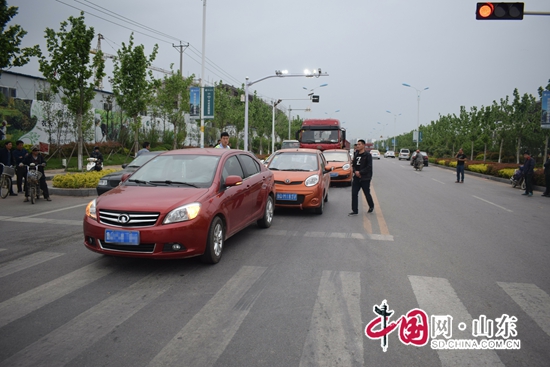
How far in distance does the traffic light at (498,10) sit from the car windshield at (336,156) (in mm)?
8683

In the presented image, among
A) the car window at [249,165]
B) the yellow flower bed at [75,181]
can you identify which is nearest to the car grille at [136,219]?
the car window at [249,165]

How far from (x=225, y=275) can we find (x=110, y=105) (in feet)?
109

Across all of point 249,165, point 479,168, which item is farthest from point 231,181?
point 479,168

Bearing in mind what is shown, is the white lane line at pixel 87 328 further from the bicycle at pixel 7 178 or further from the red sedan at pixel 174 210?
the bicycle at pixel 7 178

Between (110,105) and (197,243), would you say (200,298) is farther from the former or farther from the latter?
(110,105)

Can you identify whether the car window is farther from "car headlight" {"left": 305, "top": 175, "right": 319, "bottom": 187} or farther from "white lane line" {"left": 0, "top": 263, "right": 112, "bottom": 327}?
"white lane line" {"left": 0, "top": 263, "right": 112, "bottom": 327}

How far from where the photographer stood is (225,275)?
523 cm

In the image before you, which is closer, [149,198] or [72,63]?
[149,198]

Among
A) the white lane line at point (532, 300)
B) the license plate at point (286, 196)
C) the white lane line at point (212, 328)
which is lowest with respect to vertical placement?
the white lane line at point (212, 328)

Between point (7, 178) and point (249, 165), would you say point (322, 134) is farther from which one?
point (249, 165)

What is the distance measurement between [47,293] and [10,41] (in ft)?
48.1

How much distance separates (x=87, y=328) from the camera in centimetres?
368

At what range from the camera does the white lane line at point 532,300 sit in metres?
4.05

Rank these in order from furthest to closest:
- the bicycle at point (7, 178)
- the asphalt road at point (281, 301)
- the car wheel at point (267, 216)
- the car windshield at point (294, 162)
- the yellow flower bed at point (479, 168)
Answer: the yellow flower bed at point (479, 168), the bicycle at point (7, 178), the car windshield at point (294, 162), the car wheel at point (267, 216), the asphalt road at point (281, 301)
